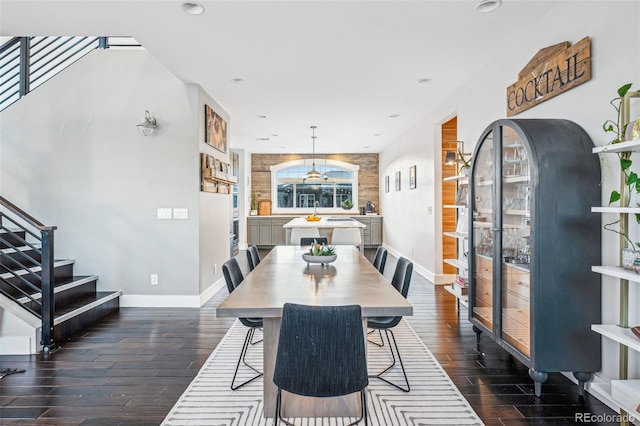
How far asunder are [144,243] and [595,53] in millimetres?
4514

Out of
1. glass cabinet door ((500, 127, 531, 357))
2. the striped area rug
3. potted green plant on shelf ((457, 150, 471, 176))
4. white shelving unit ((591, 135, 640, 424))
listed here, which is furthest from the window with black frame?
white shelving unit ((591, 135, 640, 424))

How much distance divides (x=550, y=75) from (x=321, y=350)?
8.44ft

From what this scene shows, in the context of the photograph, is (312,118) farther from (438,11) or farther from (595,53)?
(595,53)

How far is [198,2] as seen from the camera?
263 centimetres

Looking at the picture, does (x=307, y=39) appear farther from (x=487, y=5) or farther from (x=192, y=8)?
(x=487, y=5)

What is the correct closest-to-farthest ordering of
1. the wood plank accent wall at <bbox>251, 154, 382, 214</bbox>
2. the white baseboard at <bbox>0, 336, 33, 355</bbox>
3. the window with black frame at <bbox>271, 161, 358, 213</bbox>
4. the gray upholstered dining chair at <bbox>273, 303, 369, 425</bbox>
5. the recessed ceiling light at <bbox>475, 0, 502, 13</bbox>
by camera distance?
the gray upholstered dining chair at <bbox>273, 303, 369, 425</bbox>, the recessed ceiling light at <bbox>475, 0, 502, 13</bbox>, the white baseboard at <bbox>0, 336, 33, 355</bbox>, the wood plank accent wall at <bbox>251, 154, 382, 214</bbox>, the window with black frame at <bbox>271, 161, 358, 213</bbox>

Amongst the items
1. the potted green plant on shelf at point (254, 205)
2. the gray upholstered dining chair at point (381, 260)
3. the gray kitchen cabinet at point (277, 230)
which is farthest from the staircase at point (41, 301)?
the potted green plant on shelf at point (254, 205)

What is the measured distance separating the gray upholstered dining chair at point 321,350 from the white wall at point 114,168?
10.3 feet

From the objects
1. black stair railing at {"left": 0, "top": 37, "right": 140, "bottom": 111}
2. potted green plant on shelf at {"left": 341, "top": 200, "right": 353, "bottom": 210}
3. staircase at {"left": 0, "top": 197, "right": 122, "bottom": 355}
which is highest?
black stair railing at {"left": 0, "top": 37, "right": 140, "bottom": 111}

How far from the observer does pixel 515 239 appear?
2613 mm

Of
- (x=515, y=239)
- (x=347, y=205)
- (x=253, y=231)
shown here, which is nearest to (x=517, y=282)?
(x=515, y=239)

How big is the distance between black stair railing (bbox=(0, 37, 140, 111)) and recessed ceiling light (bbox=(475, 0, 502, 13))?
3896 mm

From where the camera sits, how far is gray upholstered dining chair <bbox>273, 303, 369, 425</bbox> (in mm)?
1569

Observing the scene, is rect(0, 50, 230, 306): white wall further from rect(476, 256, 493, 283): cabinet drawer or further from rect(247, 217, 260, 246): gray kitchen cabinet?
rect(247, 217, 260, 246): gray kitchen cabinet
